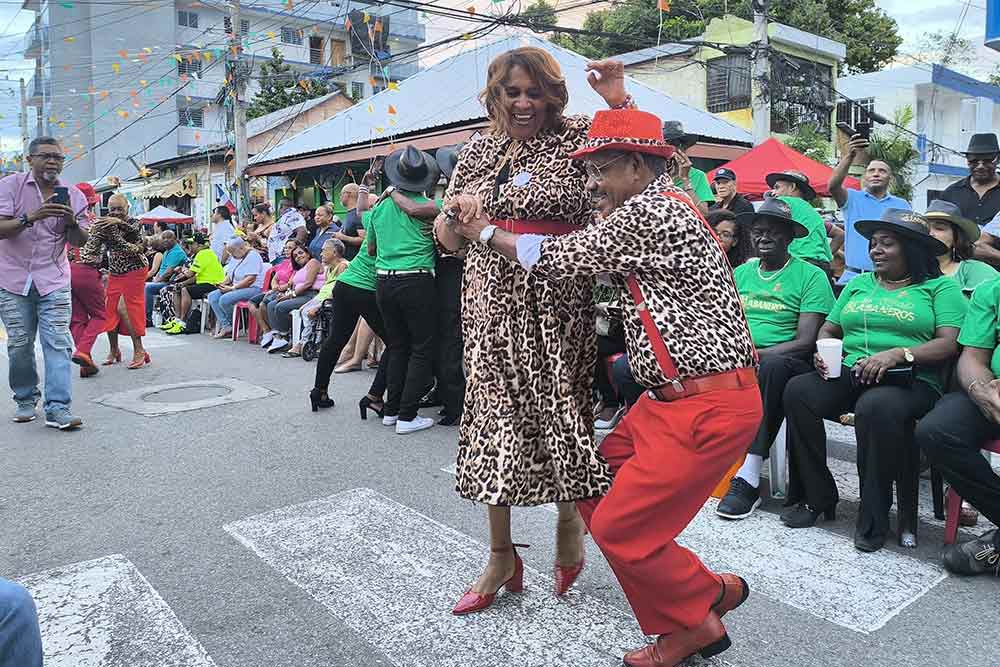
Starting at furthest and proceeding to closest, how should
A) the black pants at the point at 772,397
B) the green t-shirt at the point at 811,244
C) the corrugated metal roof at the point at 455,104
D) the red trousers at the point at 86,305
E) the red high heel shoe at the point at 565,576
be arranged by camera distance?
1. the corrugated metal roof at the point at 455,104
2. the red trousers at the point at 86,305
3. the green t-shirt at the point at 811,244
4. the black pants at the point at 772,397
5. the red high heel shoe at the point at 565,576

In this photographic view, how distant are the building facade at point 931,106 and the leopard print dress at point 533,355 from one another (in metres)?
29.0

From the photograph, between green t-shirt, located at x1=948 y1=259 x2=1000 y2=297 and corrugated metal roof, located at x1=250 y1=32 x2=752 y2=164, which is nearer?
green t-shirt, located at x1=948 y1=259 x2=1000 y2=297

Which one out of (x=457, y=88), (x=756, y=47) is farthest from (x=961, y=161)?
(x=457, y=88)

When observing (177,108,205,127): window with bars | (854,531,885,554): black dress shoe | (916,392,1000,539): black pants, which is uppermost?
(177,108,205,127): window with bars

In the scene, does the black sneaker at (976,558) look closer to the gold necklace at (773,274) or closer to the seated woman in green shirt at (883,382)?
the seated woman in green shirt at (883,382)

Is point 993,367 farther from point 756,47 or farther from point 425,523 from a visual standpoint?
point 756,47

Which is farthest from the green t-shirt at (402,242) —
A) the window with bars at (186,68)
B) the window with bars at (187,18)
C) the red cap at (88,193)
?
the window with bars at (187,18)

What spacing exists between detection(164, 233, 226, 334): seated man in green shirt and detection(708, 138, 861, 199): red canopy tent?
8.13 metres

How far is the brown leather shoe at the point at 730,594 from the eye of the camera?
267 centimetres

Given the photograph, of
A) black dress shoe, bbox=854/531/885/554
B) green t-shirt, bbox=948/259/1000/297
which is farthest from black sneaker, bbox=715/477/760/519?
green t-shirt, bbox=948/259/1000/297

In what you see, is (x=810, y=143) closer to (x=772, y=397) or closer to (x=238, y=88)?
(x=238, y=88)

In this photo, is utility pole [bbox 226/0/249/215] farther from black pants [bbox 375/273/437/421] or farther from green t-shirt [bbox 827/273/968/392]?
green t-shirt [bbox 827/273/968/392]

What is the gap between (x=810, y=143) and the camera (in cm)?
2366

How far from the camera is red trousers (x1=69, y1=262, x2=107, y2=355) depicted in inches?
328
